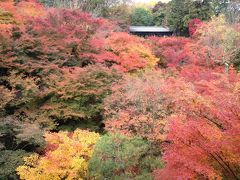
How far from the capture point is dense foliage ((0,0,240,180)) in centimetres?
987

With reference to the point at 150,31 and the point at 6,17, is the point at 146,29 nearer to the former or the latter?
the point at 150,31

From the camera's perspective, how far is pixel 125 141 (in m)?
13.1

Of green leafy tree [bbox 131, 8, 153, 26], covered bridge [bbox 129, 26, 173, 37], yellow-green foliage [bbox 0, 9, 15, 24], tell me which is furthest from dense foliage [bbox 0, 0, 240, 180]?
green leafy tree [bbox 131, 8, 153, 26]

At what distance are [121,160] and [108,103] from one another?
6.34 m

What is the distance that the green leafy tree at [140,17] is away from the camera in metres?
47.5

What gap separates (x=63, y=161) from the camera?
13.7m

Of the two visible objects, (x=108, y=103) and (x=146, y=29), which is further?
(x=146, y=29)

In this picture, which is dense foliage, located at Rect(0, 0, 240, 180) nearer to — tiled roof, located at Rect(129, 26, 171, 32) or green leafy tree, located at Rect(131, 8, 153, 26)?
tiled roof, located at Rect(129, 26, 171, 32)

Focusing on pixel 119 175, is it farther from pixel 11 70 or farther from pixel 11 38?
pixel 11 38

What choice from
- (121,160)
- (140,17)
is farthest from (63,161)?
(140,17)

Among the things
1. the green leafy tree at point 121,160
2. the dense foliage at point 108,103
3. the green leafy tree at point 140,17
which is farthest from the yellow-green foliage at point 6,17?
the green leafy tree at point 140,17

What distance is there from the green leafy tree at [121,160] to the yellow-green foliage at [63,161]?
875 millimetres

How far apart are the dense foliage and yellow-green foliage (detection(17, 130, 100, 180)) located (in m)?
0.04

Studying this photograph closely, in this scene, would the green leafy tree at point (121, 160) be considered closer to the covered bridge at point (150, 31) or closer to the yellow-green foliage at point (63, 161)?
the yellow-green foliage at point (63, 161)
